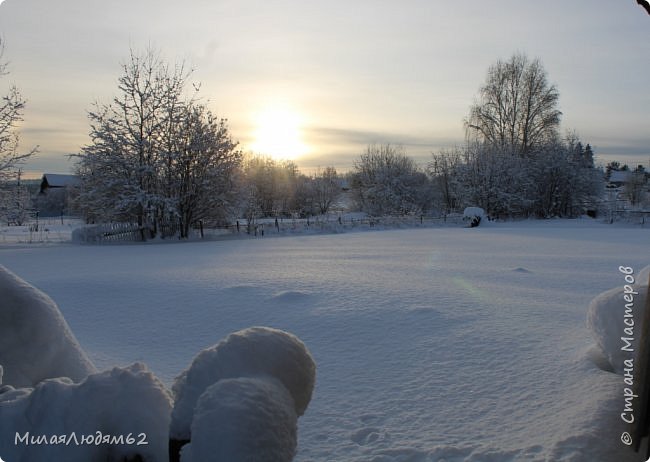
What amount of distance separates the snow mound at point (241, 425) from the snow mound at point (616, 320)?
3.21 m

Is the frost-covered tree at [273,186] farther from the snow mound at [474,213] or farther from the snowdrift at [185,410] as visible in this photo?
the snowdrift at [185,410]

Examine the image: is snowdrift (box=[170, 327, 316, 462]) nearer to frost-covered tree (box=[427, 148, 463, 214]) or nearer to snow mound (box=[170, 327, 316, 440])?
snow mound (box=[170, 327, 316, 440])

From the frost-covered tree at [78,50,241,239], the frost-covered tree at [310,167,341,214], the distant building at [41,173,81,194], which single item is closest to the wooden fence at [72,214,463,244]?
the frost-covered tree at [78,50,241,239]

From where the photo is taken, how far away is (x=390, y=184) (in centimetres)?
4541

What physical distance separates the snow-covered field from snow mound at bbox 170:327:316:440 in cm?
142

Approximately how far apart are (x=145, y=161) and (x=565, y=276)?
75.1 feet

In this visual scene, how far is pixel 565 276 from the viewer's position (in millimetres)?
9609

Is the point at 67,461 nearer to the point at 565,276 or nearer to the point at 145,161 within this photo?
the point at 565,276

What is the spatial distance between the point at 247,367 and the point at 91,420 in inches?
38.4

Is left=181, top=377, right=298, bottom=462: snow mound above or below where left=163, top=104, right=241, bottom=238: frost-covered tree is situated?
below
